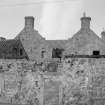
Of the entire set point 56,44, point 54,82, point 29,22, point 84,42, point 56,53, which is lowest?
point 54,82

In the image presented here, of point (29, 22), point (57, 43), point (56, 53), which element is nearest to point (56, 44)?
point (57, 43)

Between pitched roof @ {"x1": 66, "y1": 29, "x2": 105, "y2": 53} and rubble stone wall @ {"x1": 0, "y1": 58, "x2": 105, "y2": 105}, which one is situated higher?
pitched roof @ {"x1": 66, "y1": 29, "x2": 105, "y2": 53}

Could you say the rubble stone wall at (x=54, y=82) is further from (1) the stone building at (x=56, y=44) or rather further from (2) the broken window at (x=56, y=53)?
(2) the broken window at (x=56, y=53)

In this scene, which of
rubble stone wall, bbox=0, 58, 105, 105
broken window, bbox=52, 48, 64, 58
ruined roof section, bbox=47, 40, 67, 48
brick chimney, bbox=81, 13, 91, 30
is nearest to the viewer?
rubble stone wall, bbox=0, 58, 105, 105

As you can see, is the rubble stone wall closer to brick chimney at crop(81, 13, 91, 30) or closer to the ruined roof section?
brick chimney at crop(81, 13, 91, 30)

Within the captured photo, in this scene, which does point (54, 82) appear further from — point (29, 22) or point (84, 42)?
point (29, 22)

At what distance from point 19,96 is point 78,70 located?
670cm

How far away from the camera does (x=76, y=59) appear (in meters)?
27.3

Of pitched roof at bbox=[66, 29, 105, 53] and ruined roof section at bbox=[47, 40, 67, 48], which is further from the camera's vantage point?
ruined roof section at bbox=[47, 40, 67, 48]

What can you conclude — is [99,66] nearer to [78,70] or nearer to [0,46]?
[78,70]

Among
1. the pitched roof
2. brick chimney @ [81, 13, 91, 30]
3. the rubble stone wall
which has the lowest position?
the rubble stone wall

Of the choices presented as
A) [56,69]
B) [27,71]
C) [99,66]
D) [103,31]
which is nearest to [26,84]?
[27,71]

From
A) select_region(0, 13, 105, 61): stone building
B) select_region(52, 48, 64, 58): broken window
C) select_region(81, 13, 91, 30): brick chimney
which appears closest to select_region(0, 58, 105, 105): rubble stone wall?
select_region(0, 13, 105, 61): stone building

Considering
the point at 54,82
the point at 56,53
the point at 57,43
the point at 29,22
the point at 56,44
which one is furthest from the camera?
the point at 57,43
